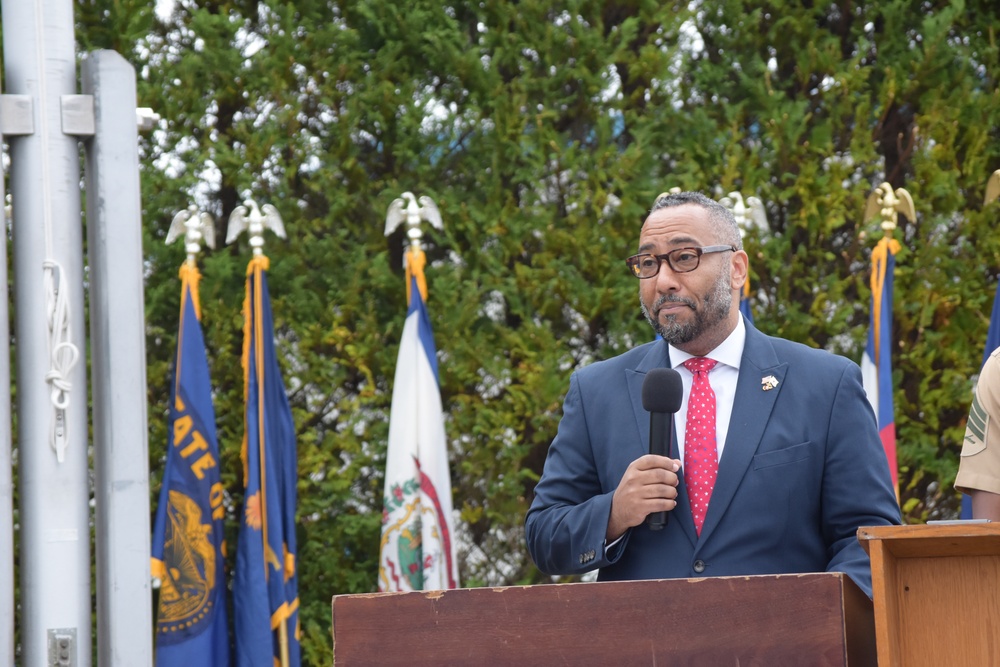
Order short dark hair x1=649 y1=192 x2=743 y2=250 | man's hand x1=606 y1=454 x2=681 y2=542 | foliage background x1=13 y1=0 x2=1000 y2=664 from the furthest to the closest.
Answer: foliage background x1=13 y1=0 x2=1000 y2=664, short dark hair x1=649 y1=192 x2=743 y2=250, man's hand x1=606 y1=454 x2=681 y2=542

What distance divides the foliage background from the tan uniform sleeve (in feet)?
8.87

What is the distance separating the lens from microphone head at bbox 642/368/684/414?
8.01 ft

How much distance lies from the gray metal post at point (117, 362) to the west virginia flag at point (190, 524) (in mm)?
1303

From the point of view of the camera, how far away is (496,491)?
536 cm

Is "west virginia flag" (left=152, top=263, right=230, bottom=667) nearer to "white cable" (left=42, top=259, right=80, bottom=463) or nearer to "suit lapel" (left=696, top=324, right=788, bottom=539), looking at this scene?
"white cable" (left=42, top=259, right=80, bottom=463)

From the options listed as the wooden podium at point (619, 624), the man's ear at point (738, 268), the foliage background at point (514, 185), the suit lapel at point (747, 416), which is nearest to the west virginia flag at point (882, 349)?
the foliage background at point (514, 185)

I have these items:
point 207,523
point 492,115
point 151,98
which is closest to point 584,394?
point 207,523

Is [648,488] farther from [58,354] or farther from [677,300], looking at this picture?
[58,354]

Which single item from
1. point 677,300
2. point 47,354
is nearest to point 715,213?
point 677,300

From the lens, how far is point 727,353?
2.83 m

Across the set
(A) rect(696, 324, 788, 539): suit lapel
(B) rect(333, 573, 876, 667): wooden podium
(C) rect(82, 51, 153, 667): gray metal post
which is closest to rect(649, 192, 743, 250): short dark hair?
(A) rect(696, 324, 788, 539): suit lapel

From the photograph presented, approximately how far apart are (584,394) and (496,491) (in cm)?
252

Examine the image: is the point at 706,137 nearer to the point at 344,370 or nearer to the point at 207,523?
the point at 344,370

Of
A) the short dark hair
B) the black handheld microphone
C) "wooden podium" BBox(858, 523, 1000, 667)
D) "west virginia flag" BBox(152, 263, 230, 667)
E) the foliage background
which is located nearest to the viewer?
"wooden podium" BBox(858, 523, 1000, 667)
